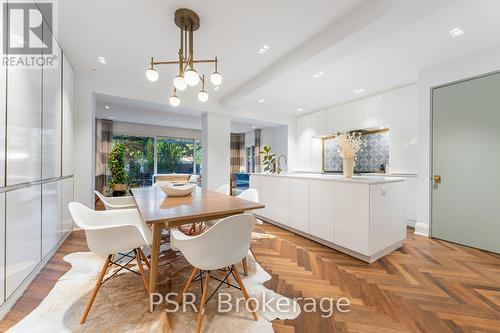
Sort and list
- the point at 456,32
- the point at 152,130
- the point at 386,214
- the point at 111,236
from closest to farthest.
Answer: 1. the point at 111,236
2. the point at 456,32
3. the point at 386,214
4. the point at 152,130

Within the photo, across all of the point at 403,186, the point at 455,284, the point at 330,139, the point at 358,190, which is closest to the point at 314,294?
the point at 358,190

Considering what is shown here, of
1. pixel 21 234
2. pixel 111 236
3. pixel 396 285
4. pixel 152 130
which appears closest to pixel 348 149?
pixel 396 285

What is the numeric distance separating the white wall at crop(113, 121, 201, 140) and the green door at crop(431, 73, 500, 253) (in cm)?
717

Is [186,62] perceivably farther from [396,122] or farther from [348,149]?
[396,122]

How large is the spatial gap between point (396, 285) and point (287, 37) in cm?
283

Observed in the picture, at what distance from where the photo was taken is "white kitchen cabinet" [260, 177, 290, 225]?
337 cm

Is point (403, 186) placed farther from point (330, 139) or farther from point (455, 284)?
point (330, 139)

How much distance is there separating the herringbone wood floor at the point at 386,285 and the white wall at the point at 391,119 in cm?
162

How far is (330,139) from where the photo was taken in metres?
5.38

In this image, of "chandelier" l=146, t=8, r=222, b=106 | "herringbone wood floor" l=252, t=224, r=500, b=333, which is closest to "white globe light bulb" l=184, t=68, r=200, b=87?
"chandelier" l=146, t=8, r=222, b=106

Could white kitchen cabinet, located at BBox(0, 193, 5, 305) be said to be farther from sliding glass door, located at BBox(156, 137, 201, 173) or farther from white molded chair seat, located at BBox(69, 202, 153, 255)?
sliding glass door, located at BBox(156, 137, 201, 173)

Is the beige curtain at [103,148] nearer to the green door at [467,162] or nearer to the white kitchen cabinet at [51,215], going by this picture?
the white kitchen cabinet at [51,215]

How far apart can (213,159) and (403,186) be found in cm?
364

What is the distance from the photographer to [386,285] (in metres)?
1.88
